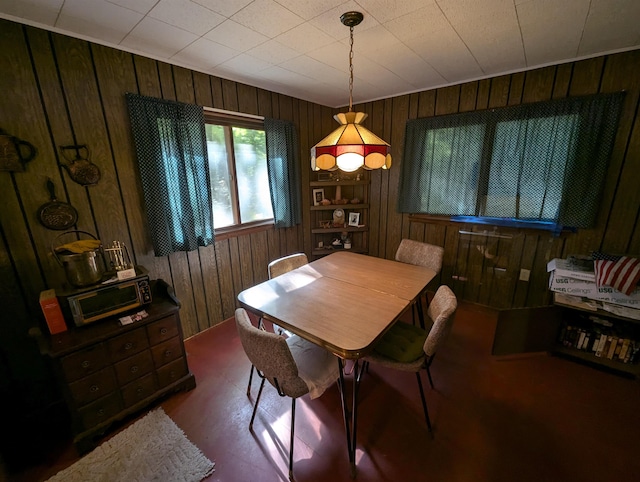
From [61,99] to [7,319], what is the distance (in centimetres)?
137

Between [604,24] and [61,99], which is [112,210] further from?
[604,24]

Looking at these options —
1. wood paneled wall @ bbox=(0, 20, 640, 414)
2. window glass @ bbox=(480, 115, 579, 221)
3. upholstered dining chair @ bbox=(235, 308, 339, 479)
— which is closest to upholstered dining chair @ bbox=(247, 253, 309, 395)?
upholstered dining chair @ bbox=(235, 308, 339, 479)

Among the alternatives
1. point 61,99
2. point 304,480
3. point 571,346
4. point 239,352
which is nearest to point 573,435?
point 571,346

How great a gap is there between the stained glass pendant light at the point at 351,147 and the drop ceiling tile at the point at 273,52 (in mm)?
529

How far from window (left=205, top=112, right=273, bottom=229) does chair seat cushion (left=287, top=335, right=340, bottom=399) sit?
5.27ft

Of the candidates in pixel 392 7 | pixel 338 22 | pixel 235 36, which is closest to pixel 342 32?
pixel 338 22

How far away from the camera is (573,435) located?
1.53 meters

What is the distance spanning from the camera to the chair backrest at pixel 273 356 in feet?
3.80

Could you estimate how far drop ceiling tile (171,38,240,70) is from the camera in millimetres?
1763

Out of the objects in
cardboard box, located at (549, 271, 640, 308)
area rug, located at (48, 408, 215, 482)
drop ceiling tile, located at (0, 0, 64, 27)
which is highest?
drop ceiling tile, located at (0, 0, 64, 27)

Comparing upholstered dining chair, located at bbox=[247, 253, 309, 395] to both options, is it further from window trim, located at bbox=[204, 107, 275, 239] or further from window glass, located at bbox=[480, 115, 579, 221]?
window glass, located at bbox=[480, 115, 579, 221]

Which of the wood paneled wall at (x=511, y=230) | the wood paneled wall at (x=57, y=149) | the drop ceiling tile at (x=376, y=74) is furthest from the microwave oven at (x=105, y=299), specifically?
the wood paneled wall at (x=511, y=230)

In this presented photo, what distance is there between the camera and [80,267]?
1.51 m

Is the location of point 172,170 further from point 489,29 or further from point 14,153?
point 489,29
